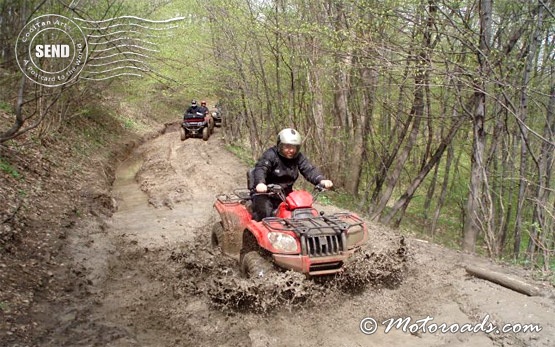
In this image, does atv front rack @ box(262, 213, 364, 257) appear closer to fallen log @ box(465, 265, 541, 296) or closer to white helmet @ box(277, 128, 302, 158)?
white helmet @ box(277, 128, 302, 158)

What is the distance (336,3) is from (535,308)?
736cm

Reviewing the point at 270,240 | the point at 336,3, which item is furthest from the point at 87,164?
the point at 270,240

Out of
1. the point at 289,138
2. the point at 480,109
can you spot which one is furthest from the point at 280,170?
the point at 480,109

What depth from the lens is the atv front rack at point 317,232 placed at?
14.5 feet

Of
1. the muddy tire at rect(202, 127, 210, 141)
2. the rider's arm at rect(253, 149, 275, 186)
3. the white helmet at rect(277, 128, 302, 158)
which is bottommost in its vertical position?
the muddy tire at rect(202, 127, 210, 141)

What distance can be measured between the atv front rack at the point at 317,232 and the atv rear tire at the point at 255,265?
36 cm

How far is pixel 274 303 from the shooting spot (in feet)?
14.4

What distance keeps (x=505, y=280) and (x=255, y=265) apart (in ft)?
8.95

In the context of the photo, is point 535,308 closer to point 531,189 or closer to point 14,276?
point 14,276

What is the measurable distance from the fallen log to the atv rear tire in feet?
8.12

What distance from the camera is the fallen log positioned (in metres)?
4.63

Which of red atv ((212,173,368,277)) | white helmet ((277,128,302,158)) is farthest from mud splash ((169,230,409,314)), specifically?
white helmet ((277,128,302,158))

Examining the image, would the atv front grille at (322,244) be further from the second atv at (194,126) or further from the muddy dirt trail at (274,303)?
the second atv at (194,126)

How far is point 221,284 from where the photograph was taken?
15.3 feet
